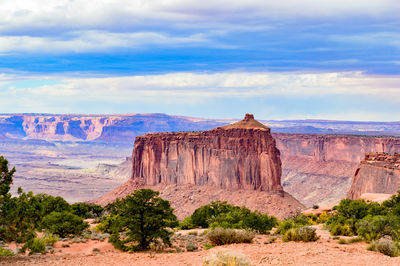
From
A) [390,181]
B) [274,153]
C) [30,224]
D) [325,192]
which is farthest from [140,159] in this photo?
[30,224]

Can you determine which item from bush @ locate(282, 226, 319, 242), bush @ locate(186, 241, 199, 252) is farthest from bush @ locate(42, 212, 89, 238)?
bush @ locate(282, 226, 319, 242)

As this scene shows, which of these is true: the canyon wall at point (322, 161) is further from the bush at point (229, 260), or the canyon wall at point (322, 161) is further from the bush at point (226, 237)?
the bush at point (229, 260)

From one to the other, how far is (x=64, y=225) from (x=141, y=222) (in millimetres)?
9815

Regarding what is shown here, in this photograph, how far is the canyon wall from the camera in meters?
143

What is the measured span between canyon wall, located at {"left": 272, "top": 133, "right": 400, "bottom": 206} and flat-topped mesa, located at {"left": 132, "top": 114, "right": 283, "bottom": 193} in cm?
2950

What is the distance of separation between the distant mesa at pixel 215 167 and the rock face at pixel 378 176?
12.9m

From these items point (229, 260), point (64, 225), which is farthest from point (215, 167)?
point (229, 260)

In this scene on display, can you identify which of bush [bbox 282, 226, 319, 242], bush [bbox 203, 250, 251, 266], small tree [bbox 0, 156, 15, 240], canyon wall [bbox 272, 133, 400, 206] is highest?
small tree [bbox 0, 156, 15, 240]

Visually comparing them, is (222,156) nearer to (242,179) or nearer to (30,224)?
(242,179)

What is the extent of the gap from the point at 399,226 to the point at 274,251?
11.8 metres

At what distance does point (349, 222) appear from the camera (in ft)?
134

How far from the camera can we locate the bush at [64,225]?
4224 cm

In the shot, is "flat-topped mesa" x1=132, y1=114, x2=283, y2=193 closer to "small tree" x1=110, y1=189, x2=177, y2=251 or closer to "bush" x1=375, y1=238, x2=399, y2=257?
"small tree" x1=110, y1=189, x2=177, y2=251

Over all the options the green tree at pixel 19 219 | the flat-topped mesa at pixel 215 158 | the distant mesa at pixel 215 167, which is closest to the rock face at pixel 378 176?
the distant mesa at pixel 215 167
